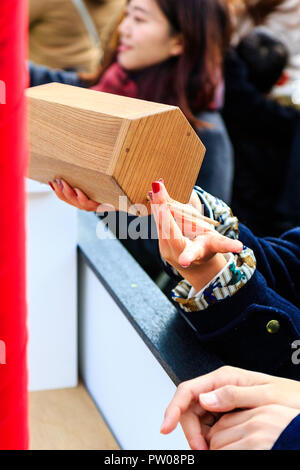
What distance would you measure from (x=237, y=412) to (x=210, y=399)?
0.03 meters

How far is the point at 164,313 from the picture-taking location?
1017 millimetres

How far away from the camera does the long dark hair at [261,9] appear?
2.86 m

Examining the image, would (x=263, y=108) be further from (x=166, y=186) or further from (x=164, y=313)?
(x=166, y=186)

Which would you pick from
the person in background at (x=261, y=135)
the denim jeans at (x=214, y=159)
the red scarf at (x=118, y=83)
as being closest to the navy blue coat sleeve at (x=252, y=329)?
the denim jeans at (x=214, y=159)

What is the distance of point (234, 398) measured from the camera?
1.99 ft

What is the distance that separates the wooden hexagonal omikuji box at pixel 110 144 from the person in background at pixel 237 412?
228mm

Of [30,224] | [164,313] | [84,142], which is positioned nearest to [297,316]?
[164,313]

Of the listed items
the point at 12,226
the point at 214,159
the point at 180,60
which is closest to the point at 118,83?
the point at 180,60

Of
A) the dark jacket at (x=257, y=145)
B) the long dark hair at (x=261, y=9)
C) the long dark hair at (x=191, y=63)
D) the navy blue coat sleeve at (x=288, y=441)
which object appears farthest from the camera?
the long dark hair at (x=261, y=9)

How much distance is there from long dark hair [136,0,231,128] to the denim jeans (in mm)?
55

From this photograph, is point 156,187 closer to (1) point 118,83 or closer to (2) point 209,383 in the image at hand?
(2) point 209,383

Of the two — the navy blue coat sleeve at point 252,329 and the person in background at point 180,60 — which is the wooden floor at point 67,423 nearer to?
the navy blue coat sleeve at point 252,329

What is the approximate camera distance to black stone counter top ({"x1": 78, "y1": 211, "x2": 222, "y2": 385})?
0.88 m
